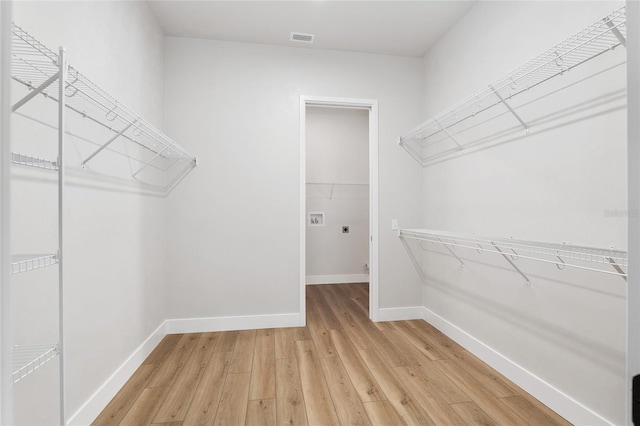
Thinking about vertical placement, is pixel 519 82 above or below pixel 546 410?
above

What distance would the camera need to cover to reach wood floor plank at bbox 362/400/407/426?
1.63 meters

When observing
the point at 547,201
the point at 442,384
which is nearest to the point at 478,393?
the point at 442,384

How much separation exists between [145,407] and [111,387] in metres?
0.25

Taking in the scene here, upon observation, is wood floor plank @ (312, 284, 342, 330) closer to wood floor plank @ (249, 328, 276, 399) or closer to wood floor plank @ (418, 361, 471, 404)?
wood floor plank @ (249, 328, 276, 399)

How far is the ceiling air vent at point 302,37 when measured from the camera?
2803 millimetres

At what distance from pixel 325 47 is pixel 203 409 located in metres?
3.04

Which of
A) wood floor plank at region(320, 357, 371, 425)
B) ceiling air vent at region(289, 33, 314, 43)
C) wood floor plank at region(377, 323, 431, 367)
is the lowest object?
wood floor plank at region(320, 357, 371, 425)

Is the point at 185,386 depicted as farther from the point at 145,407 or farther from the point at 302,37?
the point at 302,37

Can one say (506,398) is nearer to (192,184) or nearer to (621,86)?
(621,86)

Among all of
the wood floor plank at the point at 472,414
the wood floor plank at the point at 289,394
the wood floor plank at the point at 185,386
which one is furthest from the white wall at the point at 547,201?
the wood floor plank at the point at 185,386

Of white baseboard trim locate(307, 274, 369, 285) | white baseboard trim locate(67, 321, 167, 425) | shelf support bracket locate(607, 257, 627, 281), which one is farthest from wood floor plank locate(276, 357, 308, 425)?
white baseboard trim locate(307, 274, 369, 285)

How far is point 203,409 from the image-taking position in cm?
175

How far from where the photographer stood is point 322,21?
2617 millimetres

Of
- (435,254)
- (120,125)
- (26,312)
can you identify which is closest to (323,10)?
(120,125)
